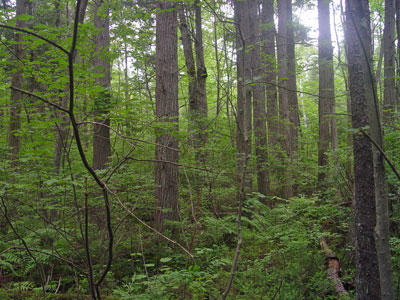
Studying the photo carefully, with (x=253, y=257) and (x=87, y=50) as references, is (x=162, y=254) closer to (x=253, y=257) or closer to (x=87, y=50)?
(x=253, y=257)

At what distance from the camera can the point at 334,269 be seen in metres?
4.82

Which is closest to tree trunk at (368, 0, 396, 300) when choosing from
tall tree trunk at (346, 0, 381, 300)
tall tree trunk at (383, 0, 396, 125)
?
tall tree trunk at (346, 0, 381, 300)

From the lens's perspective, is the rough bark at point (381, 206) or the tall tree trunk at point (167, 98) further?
the tall tree trunk at point (167, 98)

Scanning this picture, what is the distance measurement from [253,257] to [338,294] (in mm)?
1643

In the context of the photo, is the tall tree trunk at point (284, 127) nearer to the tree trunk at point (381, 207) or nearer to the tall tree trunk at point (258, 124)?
the tall tree trunk at point (258, 124)

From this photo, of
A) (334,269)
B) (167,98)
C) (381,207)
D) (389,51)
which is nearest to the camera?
(381,207)

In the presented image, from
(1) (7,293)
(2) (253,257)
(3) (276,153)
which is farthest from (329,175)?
(1) (7,293)

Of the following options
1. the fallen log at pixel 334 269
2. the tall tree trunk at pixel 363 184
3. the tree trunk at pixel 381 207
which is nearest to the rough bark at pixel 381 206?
the tree trunk at pixel 381 207

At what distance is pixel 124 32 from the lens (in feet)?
16.6

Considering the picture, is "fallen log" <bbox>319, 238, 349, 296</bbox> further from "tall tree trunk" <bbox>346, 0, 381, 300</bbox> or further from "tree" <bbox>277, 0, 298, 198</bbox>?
"tree" <bbox>277, 0, 298, 198</bbox>

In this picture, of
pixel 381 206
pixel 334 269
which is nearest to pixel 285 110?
pixel 334 269

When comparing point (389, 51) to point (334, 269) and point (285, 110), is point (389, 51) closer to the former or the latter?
point (285, 110)

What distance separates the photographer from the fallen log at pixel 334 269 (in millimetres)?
4270

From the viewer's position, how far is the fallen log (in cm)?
427
